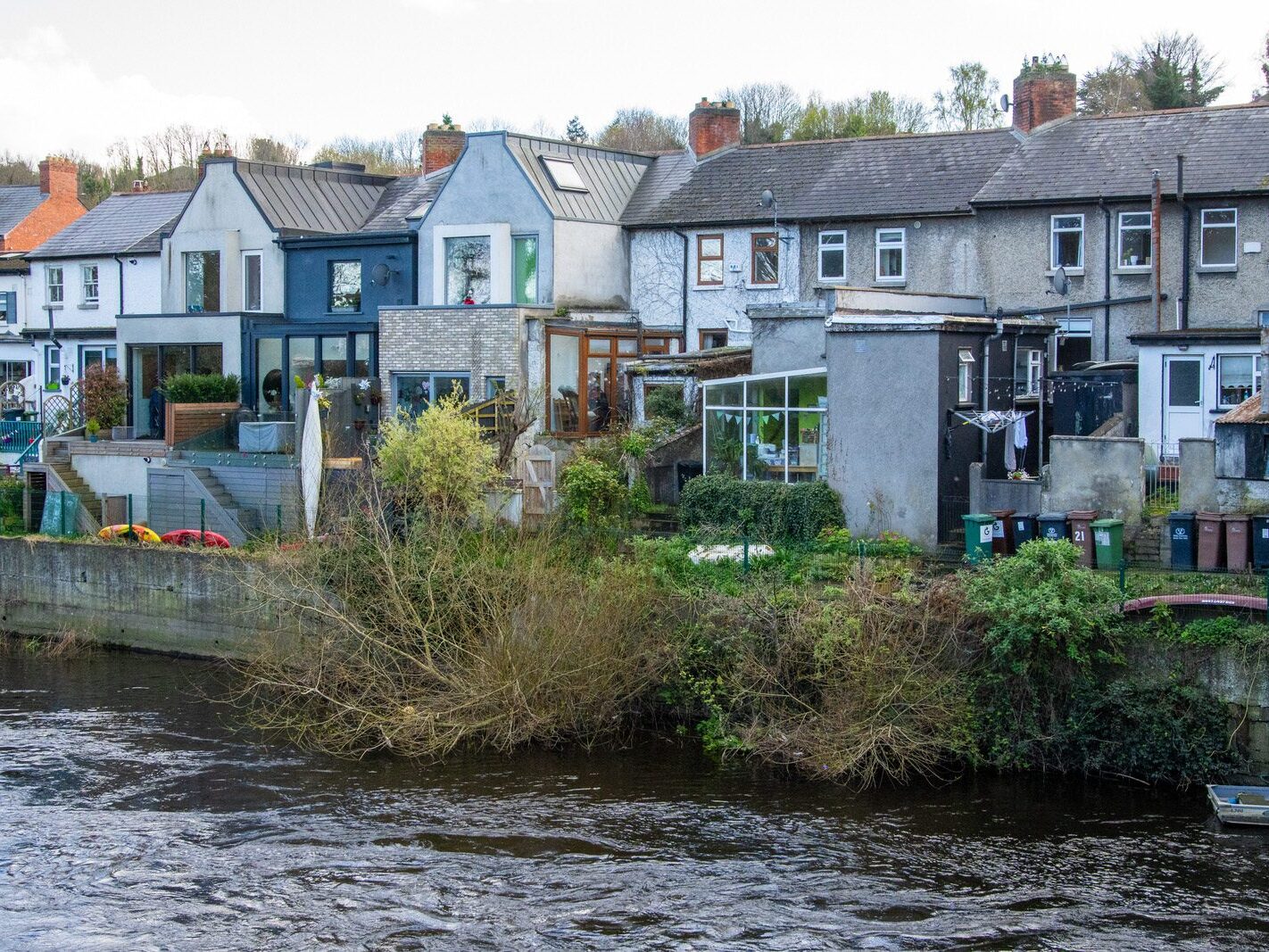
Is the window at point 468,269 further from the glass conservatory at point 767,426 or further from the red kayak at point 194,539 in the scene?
the red kayak at point 194,539

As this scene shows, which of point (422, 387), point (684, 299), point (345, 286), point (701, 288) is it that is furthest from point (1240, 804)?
point (345, 286)

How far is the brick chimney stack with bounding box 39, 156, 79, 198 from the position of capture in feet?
191

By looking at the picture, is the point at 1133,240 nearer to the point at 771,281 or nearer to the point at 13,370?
the point at 771,281

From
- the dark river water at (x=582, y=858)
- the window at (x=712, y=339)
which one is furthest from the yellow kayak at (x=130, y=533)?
the window at (x=712, y=339)

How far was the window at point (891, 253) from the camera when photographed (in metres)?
36.4

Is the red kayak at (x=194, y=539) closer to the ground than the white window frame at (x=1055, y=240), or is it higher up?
closer to the ground

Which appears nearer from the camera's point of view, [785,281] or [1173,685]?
[1173,685]

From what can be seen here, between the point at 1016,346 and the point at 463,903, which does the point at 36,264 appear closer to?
the point at 1016,346

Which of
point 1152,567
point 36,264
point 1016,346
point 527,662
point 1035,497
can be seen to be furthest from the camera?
point 36,264

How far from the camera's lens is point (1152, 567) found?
82.7ft

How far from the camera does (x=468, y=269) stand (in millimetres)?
39250

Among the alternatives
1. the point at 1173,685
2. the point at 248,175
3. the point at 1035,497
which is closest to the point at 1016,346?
the point at 1035,497

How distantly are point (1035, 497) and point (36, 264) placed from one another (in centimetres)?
3670

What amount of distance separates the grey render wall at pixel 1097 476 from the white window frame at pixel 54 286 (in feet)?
117
